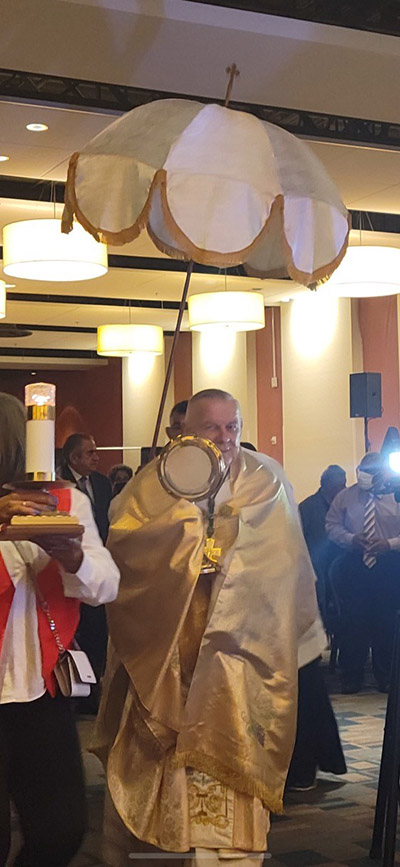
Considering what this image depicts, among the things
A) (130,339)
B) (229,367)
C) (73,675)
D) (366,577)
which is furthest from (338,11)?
(229,367)

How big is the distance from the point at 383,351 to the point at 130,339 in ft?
9.70

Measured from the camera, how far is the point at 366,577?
696 cm

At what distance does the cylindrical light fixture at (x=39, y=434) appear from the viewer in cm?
229

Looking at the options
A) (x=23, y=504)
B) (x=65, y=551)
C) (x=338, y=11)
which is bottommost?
(x=65, y=551)

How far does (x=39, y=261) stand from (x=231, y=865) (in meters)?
4.98

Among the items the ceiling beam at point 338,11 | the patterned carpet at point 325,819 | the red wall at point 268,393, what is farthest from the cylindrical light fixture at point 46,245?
the red wall at point 268,393

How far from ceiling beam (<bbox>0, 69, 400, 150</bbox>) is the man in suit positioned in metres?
1.95

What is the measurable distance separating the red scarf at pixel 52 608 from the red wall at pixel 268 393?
435 inches

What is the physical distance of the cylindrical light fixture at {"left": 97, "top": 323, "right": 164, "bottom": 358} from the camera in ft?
41.1

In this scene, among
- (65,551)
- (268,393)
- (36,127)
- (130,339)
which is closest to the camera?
(65,551)

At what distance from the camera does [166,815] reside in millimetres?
2959

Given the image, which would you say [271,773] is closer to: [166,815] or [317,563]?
[166,815]

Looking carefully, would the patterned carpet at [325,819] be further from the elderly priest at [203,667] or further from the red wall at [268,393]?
the red wall at [268,393]

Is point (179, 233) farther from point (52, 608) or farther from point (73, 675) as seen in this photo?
point (73, 675)
